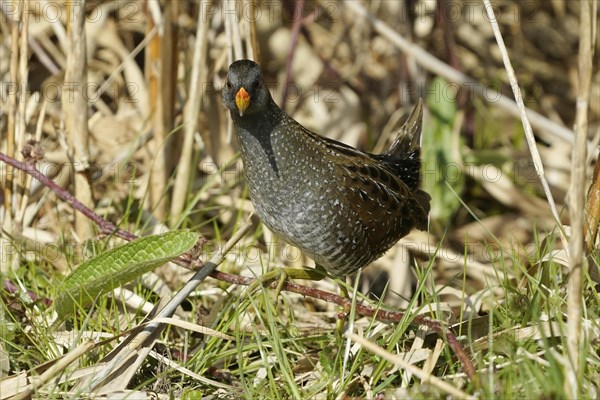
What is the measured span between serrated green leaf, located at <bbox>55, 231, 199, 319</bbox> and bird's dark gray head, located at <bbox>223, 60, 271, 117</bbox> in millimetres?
492

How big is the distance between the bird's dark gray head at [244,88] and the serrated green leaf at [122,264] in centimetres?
49

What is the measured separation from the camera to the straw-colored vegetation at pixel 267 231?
2.85 metres

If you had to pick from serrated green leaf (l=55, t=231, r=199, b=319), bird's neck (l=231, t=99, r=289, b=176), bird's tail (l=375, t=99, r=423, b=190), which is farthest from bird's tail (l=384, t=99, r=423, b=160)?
serrated green leaf (l=55, t=231, r=199, b=319)

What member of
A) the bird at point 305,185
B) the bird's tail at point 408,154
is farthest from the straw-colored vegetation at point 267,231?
the bird's tail at point 408,154

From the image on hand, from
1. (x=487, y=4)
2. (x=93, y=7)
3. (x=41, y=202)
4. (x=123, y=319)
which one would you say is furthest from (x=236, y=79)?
(x=93, y=7)

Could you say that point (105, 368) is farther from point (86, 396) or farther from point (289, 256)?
point (289, 256)

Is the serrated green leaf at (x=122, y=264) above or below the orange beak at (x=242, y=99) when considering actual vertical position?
below

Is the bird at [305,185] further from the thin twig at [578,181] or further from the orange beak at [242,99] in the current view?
the thin twig at [578,181]

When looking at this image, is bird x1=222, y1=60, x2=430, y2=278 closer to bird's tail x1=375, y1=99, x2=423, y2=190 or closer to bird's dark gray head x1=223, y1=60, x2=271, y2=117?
bird's dark gray head x1=223, y1=60, x2=271, y2=117

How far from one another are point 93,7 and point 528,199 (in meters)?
2.95

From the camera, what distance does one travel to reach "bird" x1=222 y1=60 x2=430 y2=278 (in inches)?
126

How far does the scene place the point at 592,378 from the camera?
2.65m

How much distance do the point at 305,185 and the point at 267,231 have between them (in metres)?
1.01

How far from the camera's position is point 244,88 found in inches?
120
